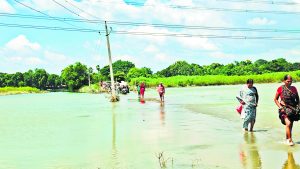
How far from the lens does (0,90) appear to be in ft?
407

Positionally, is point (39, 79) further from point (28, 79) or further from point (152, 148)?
point (152, 148)

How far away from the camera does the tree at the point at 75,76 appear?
12112 centimetres

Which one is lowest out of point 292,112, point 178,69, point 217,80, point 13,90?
point 292,112

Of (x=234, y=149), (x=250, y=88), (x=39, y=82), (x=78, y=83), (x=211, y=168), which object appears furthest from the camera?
(x=39, y=82)

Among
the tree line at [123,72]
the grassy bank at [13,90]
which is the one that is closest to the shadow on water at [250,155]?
the tree line at [123,72]

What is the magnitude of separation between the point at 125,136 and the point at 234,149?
15.6ft

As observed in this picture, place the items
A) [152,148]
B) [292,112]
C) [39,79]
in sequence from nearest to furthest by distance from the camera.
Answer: [292,112]
[152,148]
[39,79]

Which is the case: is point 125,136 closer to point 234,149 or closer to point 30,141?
point 30,141

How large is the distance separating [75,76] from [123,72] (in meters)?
44.3

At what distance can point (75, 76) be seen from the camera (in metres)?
121

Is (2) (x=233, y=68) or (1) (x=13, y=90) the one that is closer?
(1) (x=13, y=90)

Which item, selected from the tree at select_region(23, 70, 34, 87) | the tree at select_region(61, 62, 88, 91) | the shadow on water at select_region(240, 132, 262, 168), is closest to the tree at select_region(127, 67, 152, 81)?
the tree at select_region(61, 62, 88, 91)

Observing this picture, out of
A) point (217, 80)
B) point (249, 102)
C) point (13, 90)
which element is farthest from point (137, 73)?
point (249, 102)

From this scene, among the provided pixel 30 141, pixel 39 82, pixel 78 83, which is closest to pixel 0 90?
pixel 78 83
